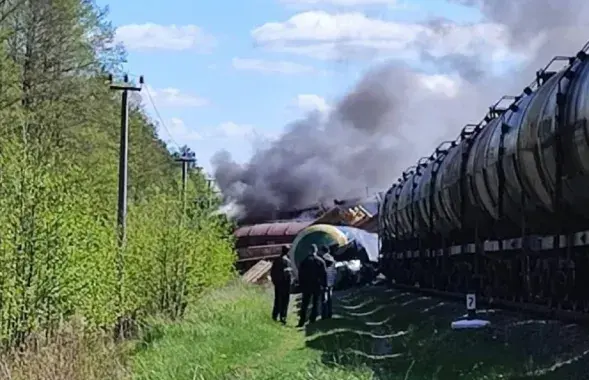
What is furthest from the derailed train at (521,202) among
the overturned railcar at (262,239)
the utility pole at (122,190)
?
the overturned railcar at (262,239)

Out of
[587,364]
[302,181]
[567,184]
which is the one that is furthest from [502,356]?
[302,181]

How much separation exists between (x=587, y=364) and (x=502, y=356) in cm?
167

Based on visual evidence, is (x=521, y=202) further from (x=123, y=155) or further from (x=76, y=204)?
(x=123, y=155)

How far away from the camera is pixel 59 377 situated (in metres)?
14.1

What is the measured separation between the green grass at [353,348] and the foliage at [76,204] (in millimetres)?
1142

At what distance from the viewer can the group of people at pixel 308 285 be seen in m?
24.5

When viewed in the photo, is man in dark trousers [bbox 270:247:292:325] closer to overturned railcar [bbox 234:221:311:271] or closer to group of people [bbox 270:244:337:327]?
group of people [bbox 270:244:337:327]

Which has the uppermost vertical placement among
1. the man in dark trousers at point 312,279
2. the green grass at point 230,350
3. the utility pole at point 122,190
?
the utility pole at point 122,190

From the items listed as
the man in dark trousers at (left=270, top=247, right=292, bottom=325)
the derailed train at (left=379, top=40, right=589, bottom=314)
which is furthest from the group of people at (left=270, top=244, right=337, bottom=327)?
the derailed train at (left=379, top=40, right=589, bottom=314)

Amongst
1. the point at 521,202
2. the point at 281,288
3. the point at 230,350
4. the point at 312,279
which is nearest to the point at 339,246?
→ the point at 281,288

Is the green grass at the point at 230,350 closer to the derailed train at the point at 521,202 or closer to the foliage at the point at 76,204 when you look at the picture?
the foliage at the point at 76,204

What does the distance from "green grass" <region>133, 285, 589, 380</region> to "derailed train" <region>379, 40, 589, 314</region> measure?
87cm

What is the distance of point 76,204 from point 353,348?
14.2 ft

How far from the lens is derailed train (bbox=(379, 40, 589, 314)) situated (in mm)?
18047
